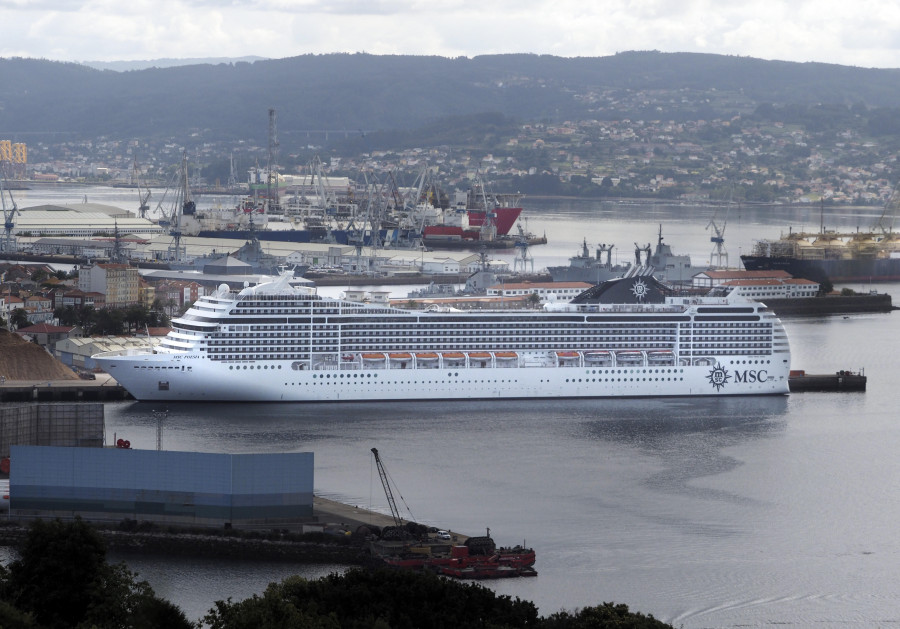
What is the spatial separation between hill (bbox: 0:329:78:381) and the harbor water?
1508 mm

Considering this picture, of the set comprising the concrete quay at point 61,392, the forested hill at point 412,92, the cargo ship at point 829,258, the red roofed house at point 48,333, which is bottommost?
the concrete quay at point 61,392

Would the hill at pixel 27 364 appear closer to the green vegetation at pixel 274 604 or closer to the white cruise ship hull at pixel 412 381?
the white cruise ship hull at pixel 412 381

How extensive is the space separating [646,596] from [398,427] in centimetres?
617

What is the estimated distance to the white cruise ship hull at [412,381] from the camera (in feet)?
63.5

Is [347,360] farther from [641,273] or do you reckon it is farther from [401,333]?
[641,273]

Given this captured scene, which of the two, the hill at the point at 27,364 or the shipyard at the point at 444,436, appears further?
the hill at the point at 27,364

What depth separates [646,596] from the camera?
12.3 metres

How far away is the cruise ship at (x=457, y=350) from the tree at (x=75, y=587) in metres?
7.79

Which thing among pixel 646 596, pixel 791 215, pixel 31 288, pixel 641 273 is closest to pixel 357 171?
pixel 791 215

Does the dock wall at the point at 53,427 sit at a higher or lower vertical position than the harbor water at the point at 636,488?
higher

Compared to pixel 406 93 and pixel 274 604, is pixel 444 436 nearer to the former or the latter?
pixel 274 604

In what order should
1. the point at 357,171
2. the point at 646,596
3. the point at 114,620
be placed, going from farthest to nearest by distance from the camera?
1. the point at 357,171
2. the point at 646,596
3. the point at 114,620

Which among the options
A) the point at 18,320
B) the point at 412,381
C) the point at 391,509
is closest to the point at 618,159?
the point at 18,320

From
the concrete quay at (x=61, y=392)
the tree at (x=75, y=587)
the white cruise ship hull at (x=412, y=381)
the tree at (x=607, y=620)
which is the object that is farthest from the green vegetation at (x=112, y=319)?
the tree at (x=607, y=620)
